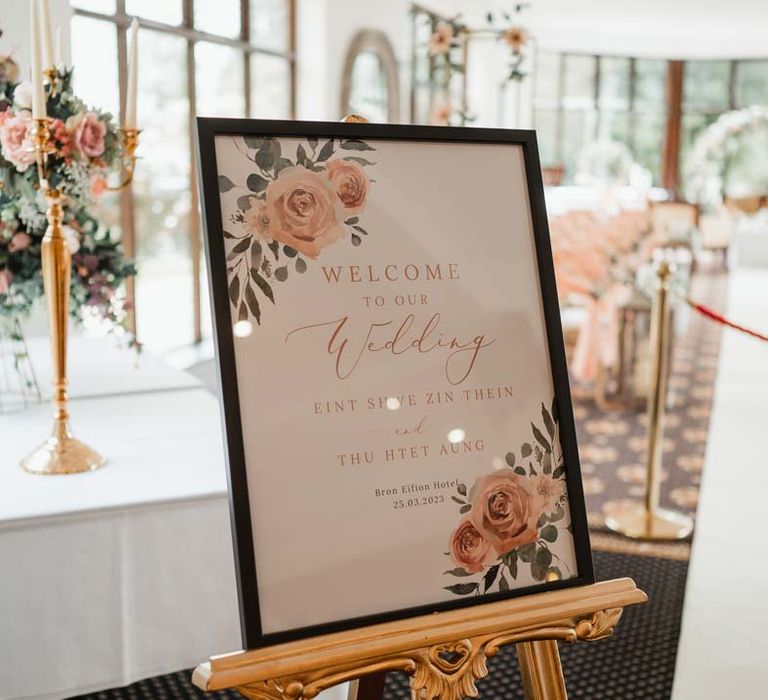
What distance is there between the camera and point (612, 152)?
14328mm

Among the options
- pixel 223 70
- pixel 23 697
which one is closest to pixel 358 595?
pixel 23 697

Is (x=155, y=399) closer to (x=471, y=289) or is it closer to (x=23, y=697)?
(x=23, y=697)

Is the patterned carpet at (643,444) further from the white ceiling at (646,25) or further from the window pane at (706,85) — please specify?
the window pane at (706,85)

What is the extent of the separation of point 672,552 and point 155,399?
201cm

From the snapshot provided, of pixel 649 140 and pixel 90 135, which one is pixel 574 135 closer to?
pixel 649 140

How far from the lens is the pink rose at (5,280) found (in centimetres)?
197

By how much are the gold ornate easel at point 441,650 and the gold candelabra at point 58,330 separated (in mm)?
802

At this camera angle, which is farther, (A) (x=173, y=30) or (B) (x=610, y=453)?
(B) (x=610, y=453)

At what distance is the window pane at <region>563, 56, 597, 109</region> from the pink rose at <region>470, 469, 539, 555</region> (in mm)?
13816

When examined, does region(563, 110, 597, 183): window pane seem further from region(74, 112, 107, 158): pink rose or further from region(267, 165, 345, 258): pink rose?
region(267, 165, 345, 258): pink rose

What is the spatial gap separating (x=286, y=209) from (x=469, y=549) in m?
0.50

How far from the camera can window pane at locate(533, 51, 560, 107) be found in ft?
45.6

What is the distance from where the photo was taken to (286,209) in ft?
3.83

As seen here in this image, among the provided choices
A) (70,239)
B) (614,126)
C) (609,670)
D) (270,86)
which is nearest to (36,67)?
(70,239)
